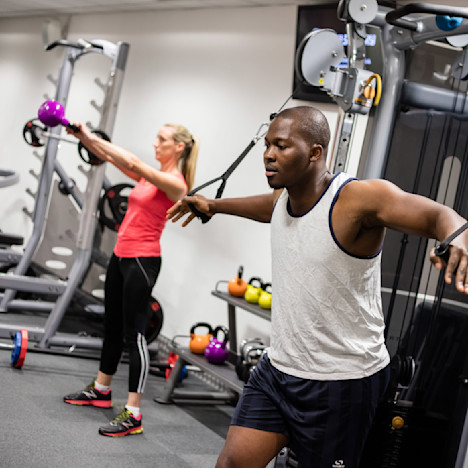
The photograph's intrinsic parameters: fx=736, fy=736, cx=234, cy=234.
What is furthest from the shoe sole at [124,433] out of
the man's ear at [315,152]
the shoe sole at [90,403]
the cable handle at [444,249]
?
the cable handle at [444,249]

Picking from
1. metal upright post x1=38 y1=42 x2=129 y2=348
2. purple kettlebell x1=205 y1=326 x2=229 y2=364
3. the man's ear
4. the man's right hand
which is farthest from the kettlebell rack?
the man's ear

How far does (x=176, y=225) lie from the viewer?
543 cm

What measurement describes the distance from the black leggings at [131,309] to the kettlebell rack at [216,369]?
1.71 feet

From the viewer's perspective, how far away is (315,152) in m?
1.94

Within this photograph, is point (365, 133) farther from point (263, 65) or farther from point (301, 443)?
point (263, 65)

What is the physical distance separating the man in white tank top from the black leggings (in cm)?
154

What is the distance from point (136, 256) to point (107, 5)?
140 inches

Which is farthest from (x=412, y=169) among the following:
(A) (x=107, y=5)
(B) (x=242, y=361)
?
(A) (x=107, y=5)

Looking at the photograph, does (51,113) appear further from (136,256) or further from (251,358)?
(251,358)

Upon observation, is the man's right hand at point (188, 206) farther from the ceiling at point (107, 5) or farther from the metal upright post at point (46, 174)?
the metal upright post at point (46, 174)

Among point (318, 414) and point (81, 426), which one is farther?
point (81, 426)

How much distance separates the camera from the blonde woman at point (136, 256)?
3.48 meters

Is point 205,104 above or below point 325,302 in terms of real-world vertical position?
above

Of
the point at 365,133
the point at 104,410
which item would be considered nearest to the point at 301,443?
the point at 365,133
